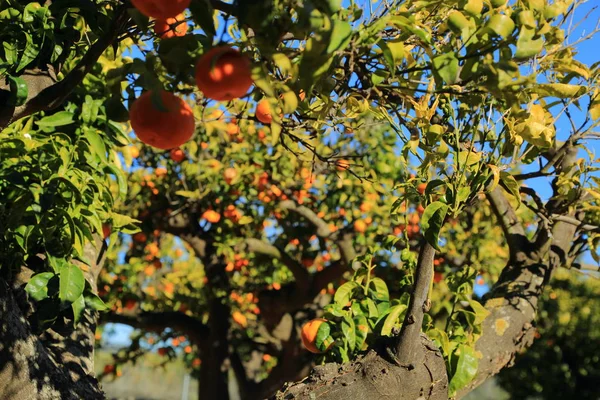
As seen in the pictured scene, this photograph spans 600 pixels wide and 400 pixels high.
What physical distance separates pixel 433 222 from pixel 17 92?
1.19 meters

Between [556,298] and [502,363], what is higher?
[556,298]

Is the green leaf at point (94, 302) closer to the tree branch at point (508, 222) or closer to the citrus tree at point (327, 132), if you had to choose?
the citrus tree at point (327, 132)

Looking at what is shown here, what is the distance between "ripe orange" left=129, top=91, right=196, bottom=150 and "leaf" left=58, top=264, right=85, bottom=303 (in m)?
1.03

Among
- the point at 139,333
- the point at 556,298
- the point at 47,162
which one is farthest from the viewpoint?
the point at 556,298

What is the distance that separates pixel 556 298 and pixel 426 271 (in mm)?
8967

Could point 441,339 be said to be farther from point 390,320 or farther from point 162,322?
point 162,322

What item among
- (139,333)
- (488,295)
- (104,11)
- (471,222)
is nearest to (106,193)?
(104,11)

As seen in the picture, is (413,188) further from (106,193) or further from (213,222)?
(213,222)

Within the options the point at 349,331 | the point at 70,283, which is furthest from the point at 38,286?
the point at 349,331

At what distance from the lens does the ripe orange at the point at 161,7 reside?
3.77 ft

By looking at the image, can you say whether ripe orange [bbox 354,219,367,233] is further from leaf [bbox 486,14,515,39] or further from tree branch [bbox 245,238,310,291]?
leaf [bbox 486,14,515,39]

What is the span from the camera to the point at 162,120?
1.27m

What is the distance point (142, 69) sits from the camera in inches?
46.6

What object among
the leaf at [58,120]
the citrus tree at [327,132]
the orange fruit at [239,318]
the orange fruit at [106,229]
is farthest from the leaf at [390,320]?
the orange fruit at [239,318]
